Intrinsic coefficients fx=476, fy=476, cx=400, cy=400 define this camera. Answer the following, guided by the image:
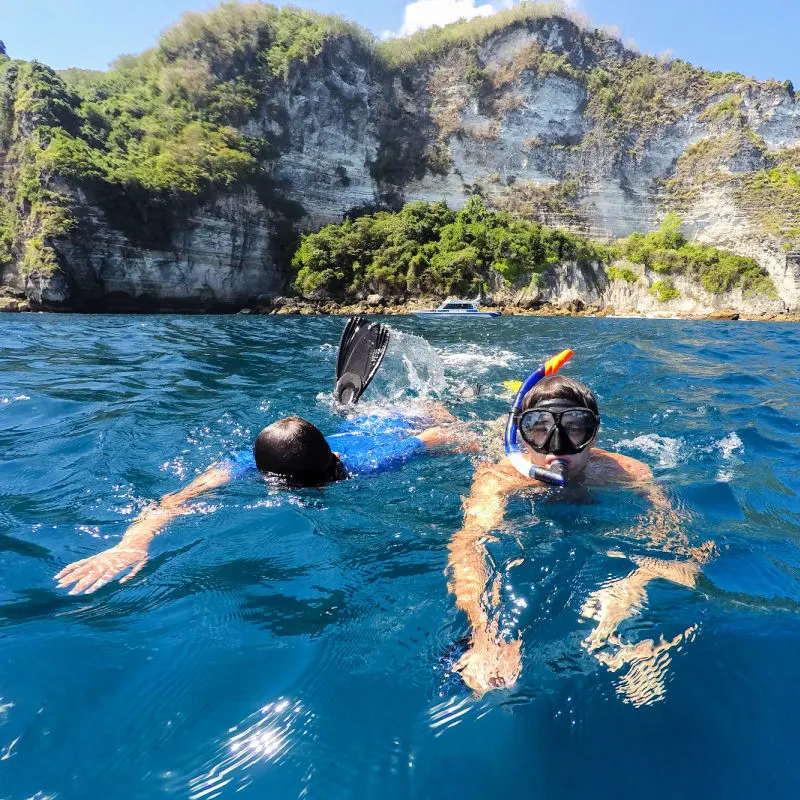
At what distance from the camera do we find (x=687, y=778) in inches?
44.2

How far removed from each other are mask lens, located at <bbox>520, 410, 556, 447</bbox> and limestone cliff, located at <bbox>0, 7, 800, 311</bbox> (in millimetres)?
30795

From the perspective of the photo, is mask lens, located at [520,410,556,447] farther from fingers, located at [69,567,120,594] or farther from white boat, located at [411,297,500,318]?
white boat, located at [411,297,500,318]

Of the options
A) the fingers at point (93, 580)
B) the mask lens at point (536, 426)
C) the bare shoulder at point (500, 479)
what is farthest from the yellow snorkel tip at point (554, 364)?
the fingers at point (93, 580)

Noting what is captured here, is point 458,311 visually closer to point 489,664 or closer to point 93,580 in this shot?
point 93,580

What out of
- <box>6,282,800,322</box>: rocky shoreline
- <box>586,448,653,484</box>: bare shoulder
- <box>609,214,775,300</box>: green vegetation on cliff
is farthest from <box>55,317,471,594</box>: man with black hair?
<box>609,214,775,300</box>: green vegetation on cliff

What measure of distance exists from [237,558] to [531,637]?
1.28m

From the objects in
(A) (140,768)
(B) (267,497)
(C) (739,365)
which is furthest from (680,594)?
(C) (739,365)

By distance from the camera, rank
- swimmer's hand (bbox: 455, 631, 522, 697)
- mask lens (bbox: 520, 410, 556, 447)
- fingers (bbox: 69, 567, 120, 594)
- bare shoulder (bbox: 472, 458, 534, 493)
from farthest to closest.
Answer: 1. bare shoulder (bbox: 472, 458, 534, 493)
2. mask lens (bbox: 520, 410, 556, 447)
3. fingers (bbox: 69, 567, 120, 594)
4. swimmer's hand (bbox: 455, 631, 522, 697)

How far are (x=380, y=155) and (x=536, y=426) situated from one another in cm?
4283

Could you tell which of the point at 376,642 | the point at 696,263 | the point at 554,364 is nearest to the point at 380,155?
the point at 696,263

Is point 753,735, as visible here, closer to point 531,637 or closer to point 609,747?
point 609,747

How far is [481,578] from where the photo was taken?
1.88 m

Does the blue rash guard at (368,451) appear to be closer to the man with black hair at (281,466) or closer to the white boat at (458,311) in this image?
the man with black hair at (281,466)

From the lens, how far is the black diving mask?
207 centimetres
